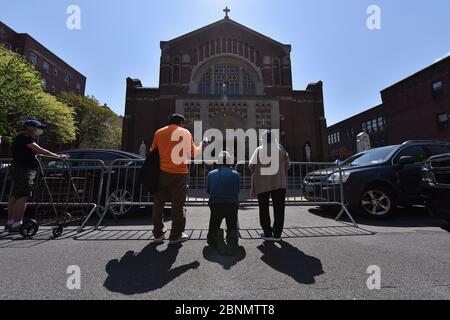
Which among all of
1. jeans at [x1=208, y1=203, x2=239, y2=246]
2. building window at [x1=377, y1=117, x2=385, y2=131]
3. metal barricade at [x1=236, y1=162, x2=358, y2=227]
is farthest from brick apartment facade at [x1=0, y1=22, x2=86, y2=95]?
building window at [x1=377, y1=117, x2=385, y2=131]

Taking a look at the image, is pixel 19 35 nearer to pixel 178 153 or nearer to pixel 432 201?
pixel 178 153

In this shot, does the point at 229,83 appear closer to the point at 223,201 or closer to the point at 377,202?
the point at 377,202

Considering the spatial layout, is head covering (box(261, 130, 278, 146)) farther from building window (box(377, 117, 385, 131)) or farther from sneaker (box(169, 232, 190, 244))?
building window (box(377, 117, 385, 131))

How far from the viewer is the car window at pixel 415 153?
19.9ft

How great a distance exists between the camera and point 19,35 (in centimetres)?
3547

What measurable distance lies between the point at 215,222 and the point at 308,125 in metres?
24.4

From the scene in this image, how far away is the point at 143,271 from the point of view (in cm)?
253

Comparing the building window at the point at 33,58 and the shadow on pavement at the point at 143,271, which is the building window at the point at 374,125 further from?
the building window at the point at 33,58

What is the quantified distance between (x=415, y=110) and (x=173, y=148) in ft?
127

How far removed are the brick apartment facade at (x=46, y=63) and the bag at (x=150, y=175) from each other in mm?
42138

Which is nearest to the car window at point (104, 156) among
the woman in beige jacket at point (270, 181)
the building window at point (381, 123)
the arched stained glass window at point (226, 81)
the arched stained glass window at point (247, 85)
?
the woman in beige jacket at point (270, 181)

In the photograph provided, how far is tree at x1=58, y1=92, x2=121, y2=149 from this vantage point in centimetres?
3778
